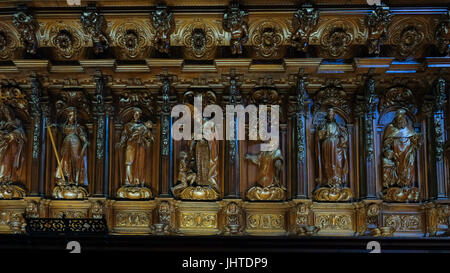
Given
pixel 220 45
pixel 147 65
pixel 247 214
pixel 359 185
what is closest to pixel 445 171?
pixel 359 185

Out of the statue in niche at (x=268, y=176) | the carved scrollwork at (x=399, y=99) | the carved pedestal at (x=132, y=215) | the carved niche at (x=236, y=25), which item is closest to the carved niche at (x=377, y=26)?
the carved scrollwork at (x=399, y=99)

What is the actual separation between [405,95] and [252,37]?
11.6ft

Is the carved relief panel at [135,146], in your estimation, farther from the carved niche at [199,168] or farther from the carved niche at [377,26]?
the carved niche at [377,26]

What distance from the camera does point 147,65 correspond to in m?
14.0

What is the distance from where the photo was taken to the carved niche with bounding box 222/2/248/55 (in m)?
13.6

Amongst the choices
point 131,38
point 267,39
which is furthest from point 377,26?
point 131,38

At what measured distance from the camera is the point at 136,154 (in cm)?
1415

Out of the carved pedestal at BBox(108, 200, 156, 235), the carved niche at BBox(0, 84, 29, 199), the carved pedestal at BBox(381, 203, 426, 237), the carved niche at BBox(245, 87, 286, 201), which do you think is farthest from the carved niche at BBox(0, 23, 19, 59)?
the carved pedestal at BBox(381, 203, 426, 237)

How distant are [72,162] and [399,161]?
692 cm

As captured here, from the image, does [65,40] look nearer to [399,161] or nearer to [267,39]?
[267,39]

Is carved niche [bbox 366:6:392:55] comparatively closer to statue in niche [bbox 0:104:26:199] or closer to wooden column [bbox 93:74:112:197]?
wooden column [bbox 93:74:112:197]

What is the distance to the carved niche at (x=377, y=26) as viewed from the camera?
13477 mm

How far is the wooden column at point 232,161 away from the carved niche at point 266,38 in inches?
32.6

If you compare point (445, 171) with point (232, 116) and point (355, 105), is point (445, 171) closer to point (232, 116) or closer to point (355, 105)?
point (355, 105)
